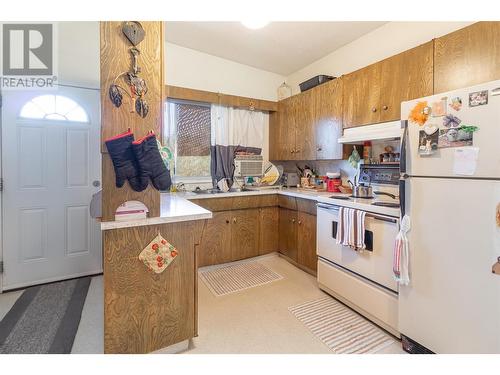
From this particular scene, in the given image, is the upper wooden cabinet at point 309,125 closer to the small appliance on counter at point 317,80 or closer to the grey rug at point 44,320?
the small appliance on counter at point 317,80

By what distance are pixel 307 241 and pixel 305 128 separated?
1.46 meters

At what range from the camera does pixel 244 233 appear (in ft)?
10.4

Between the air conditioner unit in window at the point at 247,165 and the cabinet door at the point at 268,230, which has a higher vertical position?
the air conditioner unit in window at the point at 247,165

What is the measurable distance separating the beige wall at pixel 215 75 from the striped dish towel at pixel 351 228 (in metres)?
2.44

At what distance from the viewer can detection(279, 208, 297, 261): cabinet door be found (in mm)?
3084

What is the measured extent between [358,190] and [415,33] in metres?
1.61

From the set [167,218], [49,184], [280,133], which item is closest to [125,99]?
[167,218]

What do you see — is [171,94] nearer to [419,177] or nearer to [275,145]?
[275,145]

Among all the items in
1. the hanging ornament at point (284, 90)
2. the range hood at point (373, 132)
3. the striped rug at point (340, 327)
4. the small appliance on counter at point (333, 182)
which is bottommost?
the striped rug at point (340, 327)

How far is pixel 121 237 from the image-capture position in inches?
55.2

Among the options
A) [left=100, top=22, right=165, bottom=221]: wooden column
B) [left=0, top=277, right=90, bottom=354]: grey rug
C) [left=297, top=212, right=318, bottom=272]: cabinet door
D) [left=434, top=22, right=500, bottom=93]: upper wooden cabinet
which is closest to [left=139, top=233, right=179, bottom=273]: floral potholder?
[left=100, top=22, right=165, bottom=221]: wooden column

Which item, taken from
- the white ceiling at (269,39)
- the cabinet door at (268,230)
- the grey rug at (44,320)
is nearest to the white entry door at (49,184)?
the grey rug at (44,320)

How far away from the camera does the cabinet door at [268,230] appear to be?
330 cm
